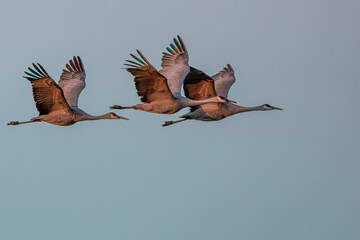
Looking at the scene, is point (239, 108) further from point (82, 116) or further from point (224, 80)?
point (82, 116)

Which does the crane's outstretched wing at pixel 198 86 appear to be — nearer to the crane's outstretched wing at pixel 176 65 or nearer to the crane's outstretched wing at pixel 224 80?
the crane's outstretched wing at pixel 176 65

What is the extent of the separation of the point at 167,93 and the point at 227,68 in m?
6.91

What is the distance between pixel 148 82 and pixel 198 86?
386 centimetres

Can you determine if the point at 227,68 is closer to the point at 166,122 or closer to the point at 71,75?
the point at 166,122

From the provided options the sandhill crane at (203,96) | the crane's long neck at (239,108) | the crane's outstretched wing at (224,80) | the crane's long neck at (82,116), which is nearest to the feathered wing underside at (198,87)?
the sandhill crane at (203,96)

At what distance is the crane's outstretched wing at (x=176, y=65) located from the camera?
38094 mm

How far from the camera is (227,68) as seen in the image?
139 feet

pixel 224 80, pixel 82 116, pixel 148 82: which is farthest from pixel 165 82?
pixel 224 80

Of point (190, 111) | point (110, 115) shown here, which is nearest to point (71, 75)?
point (110, 115)

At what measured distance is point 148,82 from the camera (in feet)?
117

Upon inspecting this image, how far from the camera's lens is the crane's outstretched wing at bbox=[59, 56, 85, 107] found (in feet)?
130

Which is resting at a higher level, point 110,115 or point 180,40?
point 180,40

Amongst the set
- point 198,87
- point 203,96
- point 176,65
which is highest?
point 176,65

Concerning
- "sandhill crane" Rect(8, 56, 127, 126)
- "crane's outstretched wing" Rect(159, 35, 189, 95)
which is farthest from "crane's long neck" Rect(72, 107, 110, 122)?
"crane's outstretched wing" Rect(159, 35, 189, 95)
